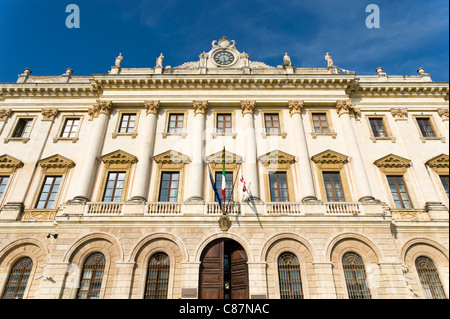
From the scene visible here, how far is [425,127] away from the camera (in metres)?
21.3

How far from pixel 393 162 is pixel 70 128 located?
23.0 m

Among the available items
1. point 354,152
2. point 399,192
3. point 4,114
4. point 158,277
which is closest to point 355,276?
point 399,192

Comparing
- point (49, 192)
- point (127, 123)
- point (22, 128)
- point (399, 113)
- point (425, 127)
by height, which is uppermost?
point (399, 113)

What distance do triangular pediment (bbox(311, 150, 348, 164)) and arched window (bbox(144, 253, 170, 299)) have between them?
445 inches

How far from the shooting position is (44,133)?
2084cm

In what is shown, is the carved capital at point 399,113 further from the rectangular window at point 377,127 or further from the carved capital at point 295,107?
the carved capital at point 295,107

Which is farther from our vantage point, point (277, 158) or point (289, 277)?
point (277, 158)

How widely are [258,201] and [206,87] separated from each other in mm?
9824

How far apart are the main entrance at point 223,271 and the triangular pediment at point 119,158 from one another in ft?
26.0

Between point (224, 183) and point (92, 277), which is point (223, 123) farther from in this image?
point (92, 277)

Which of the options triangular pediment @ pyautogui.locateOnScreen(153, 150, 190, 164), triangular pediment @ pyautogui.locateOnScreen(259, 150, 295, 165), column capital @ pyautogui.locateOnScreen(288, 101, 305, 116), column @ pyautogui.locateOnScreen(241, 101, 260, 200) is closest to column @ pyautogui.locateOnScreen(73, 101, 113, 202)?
triangular pediment @ pyautogui.locateOnScreen(153, 150, 190, 164)

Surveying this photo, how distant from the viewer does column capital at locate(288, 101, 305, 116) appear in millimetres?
20953

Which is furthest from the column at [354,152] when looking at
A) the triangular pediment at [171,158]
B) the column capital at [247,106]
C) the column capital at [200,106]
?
the triangular pediment at [171,158]
